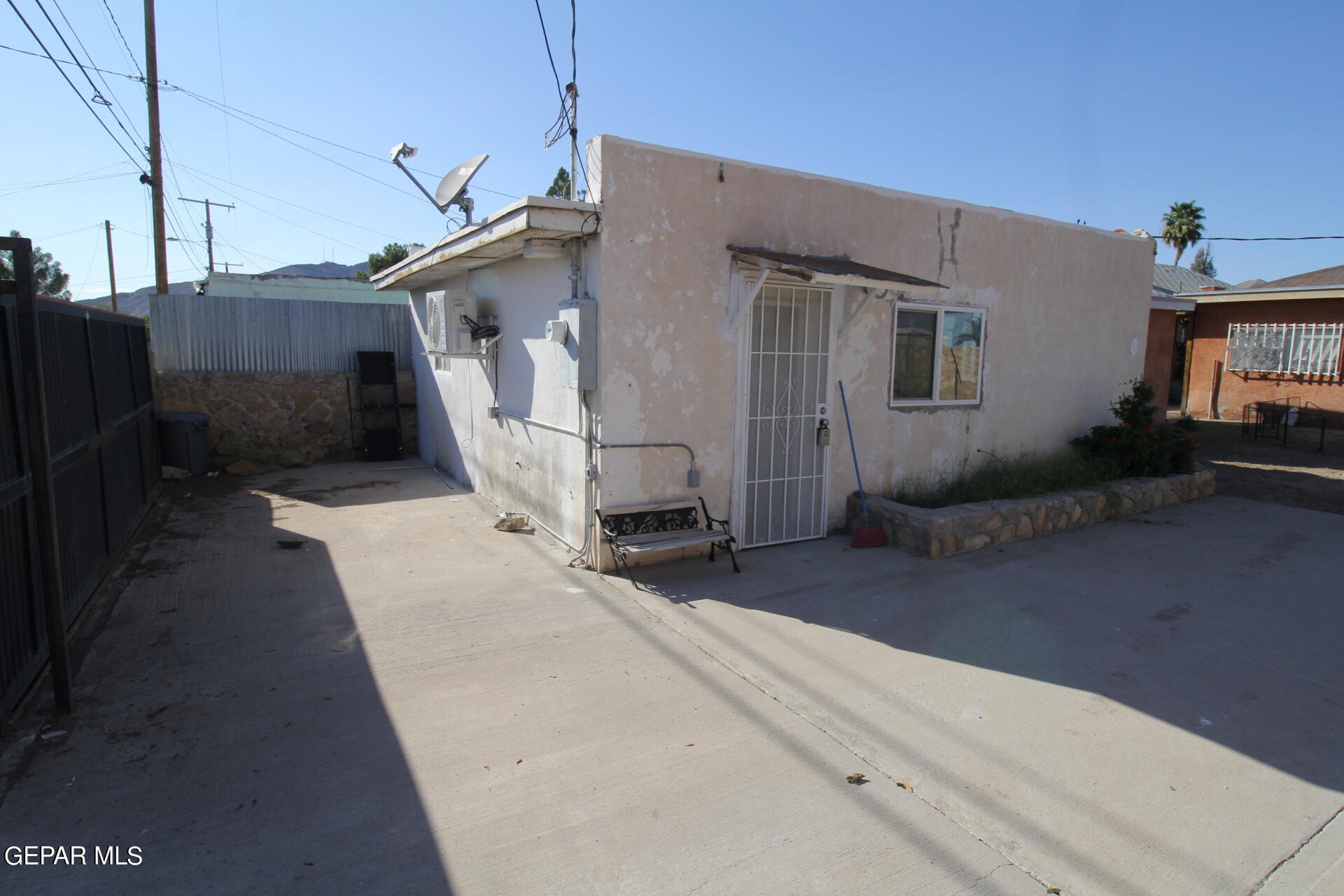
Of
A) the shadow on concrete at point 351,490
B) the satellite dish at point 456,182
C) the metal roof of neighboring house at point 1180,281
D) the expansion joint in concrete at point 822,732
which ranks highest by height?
the metal roof of neighboring house at point 1180,281

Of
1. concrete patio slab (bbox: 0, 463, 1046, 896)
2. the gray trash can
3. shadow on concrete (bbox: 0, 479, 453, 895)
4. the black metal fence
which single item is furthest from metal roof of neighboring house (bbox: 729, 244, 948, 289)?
the gray trash can

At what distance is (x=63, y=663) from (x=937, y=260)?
763 centimetres

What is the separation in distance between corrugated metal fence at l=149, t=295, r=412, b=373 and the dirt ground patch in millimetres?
12892

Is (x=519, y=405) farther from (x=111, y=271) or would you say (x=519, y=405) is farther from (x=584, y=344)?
(x=111, y=271)

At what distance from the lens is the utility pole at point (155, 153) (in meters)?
12.9

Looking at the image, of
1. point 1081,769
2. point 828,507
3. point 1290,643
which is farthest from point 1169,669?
point 828,507

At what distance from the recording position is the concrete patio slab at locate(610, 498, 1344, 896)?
2.84 m

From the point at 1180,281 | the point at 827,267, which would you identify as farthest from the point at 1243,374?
the point at 827,267

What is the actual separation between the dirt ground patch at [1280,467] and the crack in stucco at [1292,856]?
746cm

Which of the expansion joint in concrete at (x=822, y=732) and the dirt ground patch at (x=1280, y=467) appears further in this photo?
the dirt ground patch at (x=1280, y=467)

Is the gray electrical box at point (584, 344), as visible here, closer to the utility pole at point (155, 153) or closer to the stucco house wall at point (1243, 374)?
the utility pole at point (155, 153)

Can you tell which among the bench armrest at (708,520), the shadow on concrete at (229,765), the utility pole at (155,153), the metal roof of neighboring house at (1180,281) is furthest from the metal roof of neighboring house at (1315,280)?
the utility pole at (155,153)

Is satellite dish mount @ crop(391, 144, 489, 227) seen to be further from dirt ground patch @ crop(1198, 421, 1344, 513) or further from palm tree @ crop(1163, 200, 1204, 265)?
palm tree @ crop(1163, 200, 1204, 265)

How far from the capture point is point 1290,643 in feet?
15.3
